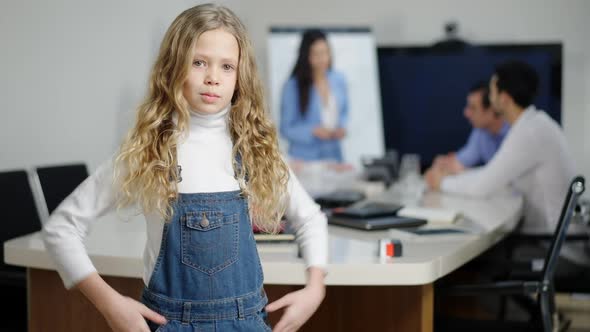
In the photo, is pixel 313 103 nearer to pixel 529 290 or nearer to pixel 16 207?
pixel 16 207

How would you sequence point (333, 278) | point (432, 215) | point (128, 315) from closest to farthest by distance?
point (128, 315) → point (333, 278) → point (432, 215)

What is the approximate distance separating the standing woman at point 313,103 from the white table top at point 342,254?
299 centimetres

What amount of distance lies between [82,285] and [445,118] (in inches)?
185

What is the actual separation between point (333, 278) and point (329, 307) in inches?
13.9

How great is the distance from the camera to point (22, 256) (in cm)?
236

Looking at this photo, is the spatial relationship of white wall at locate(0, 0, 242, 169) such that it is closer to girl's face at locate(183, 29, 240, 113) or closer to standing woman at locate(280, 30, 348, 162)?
standing woman at locate(280, 30, 348, 162)

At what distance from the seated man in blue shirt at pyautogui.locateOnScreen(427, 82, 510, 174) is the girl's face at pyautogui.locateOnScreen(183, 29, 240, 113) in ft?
13.9

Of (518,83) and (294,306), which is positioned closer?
(294,306)

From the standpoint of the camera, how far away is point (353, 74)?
598 centimetres

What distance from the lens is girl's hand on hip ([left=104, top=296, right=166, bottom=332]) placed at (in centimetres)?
149

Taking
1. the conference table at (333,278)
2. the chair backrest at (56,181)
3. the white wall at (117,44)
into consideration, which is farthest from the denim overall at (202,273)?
the white wall at (117,44)

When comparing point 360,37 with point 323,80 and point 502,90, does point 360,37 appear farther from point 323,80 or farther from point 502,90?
point 502,90

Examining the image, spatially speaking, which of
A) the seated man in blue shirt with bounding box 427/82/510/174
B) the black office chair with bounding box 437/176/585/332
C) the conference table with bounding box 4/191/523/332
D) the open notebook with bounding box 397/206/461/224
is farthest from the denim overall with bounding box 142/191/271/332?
the seated man in blue shirt with bounding box 427/82/510/174

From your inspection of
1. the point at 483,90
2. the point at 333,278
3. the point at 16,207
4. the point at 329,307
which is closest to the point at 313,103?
the point at 483,90
